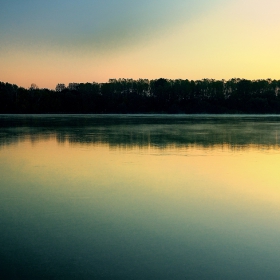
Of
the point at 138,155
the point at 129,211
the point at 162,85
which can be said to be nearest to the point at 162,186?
the point at 129,211

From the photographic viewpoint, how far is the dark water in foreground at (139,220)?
339cm

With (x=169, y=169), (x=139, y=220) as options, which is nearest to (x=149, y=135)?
(x=169, y=169)

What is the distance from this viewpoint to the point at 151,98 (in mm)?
84625

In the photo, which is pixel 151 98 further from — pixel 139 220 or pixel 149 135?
pixel 139 220

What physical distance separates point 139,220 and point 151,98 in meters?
80.5

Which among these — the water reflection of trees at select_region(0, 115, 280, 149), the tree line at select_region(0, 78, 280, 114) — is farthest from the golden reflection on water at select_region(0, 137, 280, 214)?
the tree line at select_region(0, 78, 280, 114)

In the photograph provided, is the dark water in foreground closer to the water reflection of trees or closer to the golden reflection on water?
the golden reflection on water

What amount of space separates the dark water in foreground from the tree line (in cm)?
7075

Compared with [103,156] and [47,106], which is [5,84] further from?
[103,156]

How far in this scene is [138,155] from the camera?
10.7 metres

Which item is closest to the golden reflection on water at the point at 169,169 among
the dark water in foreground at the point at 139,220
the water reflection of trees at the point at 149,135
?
the dark water in foreground at the point at 139,220

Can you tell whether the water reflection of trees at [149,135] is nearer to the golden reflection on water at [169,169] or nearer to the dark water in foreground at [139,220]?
the golden reflection on water at [169,169]

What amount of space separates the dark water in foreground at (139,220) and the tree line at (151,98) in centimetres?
7075

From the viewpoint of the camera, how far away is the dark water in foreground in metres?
3.39
